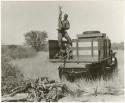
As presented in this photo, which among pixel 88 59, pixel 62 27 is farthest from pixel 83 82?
pixel 62 27

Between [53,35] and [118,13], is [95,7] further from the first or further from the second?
[53,35]

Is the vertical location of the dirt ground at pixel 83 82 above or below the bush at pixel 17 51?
below

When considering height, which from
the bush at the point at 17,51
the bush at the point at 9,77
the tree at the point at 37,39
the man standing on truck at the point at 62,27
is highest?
the man standing on truck at the point at 62,27

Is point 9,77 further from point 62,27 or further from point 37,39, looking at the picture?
point 62,27

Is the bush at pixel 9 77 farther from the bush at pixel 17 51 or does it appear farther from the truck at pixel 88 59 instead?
the truck at pixel 88 59

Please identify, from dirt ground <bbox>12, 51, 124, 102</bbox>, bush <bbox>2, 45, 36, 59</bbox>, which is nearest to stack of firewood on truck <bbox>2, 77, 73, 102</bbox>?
dirt ground <bbox>12, 51, 124, 102</bbox>

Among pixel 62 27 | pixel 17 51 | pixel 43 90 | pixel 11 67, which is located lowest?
pixel 43 90

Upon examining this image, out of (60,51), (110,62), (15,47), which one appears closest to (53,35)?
(60,51)

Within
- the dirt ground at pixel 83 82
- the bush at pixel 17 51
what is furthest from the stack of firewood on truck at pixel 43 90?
the bush at pixel 17 51
